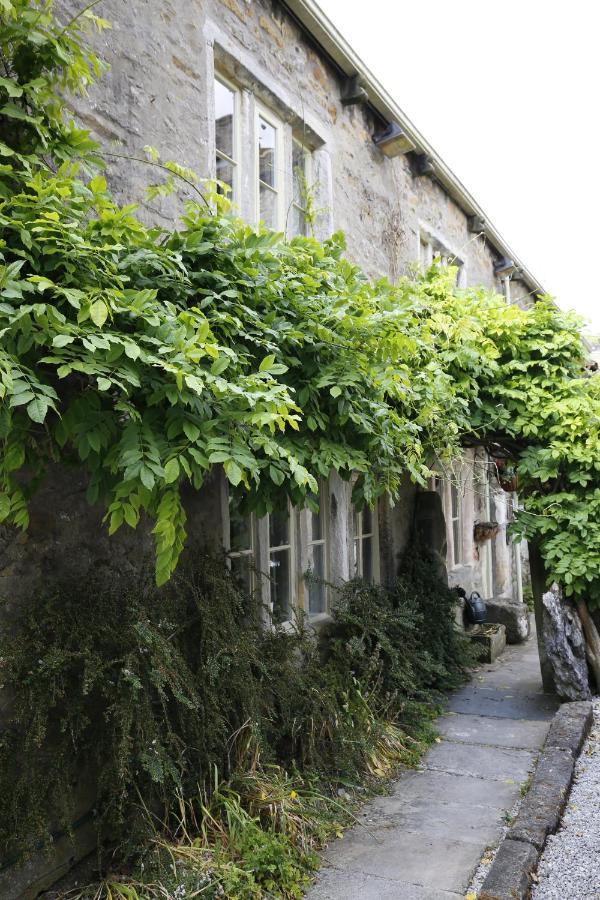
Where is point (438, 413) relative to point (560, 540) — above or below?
above

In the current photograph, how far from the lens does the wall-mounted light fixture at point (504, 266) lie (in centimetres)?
1145

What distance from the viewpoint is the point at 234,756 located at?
156 inches

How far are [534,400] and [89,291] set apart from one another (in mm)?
4446

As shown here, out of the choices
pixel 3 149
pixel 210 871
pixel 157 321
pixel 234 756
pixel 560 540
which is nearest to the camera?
pixel 157 321

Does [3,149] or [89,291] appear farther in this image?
[3,149]

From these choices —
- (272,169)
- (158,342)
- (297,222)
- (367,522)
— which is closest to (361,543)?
(367,522)

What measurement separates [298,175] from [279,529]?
303cm

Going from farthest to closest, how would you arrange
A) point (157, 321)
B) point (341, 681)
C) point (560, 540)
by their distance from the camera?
point (560, 540) → point (341, 681) → point (157, 321)

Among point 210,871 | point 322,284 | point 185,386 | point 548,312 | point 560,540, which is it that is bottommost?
point 210,871

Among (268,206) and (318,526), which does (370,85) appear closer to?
(268,206)

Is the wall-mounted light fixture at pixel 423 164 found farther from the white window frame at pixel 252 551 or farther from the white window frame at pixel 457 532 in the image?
the white window frame at pixel 252 551

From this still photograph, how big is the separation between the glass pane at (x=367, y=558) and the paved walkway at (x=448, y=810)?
4.61 feet

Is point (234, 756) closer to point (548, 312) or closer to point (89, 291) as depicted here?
point (89, 291)

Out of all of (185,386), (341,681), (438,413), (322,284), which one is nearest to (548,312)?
(438,413)
